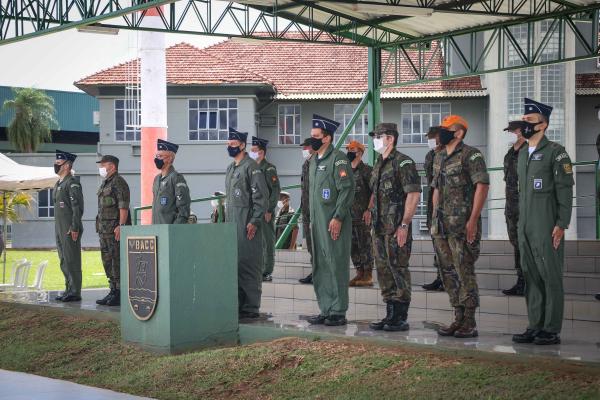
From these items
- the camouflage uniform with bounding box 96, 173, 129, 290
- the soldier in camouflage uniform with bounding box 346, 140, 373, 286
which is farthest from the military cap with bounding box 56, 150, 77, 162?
the soldier in camouflage uniform with bounding box 346, 140, 373, 286

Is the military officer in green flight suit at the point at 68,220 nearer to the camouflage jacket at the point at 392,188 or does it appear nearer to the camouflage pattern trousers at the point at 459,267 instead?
the camouflage jacket at the point at 392,188

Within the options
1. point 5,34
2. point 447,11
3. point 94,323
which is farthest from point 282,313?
point 5,34

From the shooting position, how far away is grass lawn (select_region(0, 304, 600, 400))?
22.1ft

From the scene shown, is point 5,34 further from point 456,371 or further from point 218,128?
point 218,128

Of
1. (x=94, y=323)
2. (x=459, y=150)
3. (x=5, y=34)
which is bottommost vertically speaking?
(x=94, y=323)

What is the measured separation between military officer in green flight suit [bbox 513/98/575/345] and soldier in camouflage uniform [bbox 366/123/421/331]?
131cm

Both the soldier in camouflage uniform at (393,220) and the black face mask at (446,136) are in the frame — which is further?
the soldier in camouflage uniform at (393,220)

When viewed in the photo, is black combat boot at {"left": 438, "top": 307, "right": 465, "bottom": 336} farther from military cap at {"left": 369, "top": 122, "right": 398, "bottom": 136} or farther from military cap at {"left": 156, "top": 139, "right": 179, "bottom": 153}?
military cap at {"left": 156, "top": 139, "right": 179, "bottom": 153}

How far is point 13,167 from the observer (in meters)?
19.2

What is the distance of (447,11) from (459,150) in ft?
17.3

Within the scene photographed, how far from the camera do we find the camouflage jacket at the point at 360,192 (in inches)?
483

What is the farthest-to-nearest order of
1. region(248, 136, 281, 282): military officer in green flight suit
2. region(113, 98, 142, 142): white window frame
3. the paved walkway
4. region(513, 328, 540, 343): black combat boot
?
region(113, 98, 142, 142): white window frame, region(248, 136, 281, 282): military officer in green flight suit, region(513, 328, 540, 343): black combat boot, the paved walkway

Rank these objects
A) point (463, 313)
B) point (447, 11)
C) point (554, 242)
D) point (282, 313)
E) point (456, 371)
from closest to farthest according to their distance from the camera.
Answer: point (456, 371) → point (554, 242) → point (463, 313) → point (282, 313) → point (447, 11)

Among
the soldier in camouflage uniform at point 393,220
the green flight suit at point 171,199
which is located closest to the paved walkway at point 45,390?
the soldier in camouflage uniform at point 393,220
